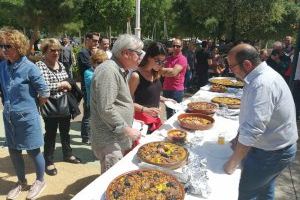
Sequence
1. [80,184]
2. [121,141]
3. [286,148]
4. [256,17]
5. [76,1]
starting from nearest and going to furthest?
[286,148] → [121,141] → [80,184] → [256,17] → [76,1]

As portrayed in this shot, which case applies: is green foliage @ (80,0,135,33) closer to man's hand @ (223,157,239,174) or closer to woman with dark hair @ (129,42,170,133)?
woman with dark hair @ (129,42,170,133)

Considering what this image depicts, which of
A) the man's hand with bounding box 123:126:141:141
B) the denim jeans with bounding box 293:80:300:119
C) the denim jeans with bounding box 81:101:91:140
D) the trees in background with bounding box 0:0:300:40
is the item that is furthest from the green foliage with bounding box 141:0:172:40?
the man's hand with bounding box 123:126:141:141

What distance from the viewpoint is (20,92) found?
3.10 metres

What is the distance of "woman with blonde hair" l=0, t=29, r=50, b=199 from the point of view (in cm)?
301

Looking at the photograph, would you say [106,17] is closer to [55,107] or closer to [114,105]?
[55,107]

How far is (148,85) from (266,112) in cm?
152

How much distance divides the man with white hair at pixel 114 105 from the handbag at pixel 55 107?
1377 millimetres

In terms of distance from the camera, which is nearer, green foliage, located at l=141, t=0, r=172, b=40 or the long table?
the long table

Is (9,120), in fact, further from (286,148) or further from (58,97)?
(286,148)

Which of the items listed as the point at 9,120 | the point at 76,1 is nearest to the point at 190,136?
the point at 9,120

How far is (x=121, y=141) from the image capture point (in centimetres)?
265

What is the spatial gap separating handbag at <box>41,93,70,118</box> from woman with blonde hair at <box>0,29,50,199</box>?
1.56ft

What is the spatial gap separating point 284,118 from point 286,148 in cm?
27

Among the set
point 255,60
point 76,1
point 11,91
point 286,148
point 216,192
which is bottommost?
point 216,192
